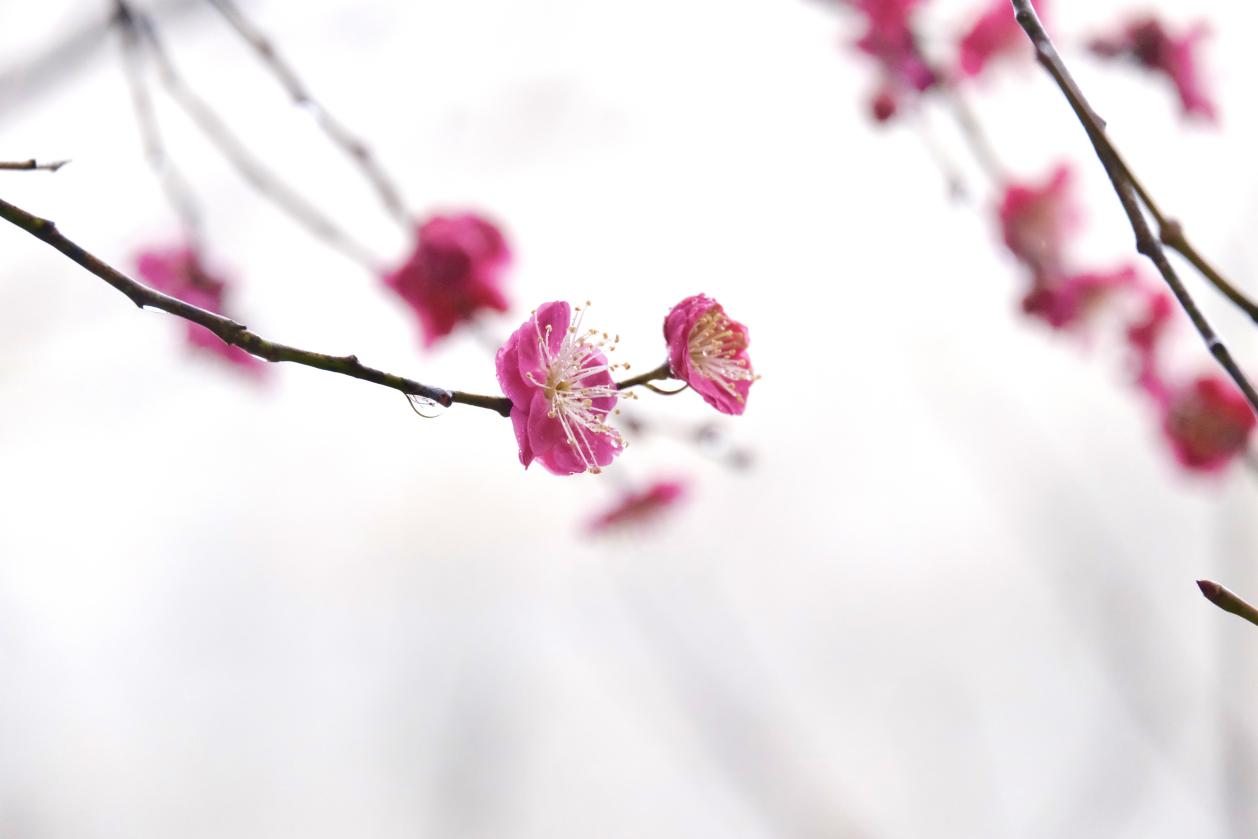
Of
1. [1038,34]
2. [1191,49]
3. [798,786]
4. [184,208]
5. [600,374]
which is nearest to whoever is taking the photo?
[1038,34]

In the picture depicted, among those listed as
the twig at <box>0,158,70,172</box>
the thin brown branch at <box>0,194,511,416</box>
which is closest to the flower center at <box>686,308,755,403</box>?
the thin brown branch at <box>0,194,511,416</box>

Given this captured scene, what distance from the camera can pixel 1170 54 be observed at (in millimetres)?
795

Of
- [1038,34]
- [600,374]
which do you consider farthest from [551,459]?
[1038,34]

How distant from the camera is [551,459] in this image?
365mm

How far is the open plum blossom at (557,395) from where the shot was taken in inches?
14.3

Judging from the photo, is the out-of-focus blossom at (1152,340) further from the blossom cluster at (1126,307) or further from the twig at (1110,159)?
the twig at (1110,159)

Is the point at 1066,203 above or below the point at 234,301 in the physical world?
below

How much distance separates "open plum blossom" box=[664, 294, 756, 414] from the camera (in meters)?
0.37

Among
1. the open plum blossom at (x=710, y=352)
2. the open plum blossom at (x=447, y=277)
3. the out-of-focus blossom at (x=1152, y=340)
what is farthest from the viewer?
the out-of-focus blossom at (x=1152, y=340)

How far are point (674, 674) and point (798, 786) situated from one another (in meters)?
0.27

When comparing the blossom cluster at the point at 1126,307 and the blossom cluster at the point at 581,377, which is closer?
the blossom cluster at the point at 581,377

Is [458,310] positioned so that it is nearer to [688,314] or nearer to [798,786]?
[688,314]

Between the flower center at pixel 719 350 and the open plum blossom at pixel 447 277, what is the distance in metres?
0.37

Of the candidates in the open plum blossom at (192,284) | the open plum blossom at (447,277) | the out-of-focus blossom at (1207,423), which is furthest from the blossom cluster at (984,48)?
the open plum blossom at (192,284)
